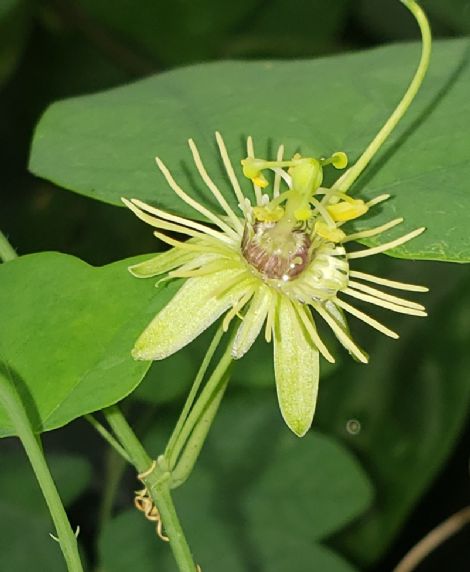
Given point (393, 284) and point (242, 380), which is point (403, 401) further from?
point (393, 284)

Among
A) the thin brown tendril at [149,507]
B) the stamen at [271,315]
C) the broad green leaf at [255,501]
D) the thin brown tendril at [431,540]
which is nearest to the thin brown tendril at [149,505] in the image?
the thin brown tendril at [149,507]

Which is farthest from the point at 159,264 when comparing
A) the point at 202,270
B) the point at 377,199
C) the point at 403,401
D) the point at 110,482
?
the point at 403,401

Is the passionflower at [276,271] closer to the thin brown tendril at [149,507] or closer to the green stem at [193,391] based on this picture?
the green stem at [193,391]

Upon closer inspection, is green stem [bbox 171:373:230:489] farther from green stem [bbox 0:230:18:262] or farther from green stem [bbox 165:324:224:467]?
green stem [bbox 0:230:18:262]

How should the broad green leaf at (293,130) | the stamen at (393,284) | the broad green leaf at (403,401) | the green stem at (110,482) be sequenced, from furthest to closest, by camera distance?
the broad green leaf at (403,401), the green stem at (110,482), the broad green leaf at (293,130), the stamen at (393,284)

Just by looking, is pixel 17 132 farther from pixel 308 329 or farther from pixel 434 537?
pixel 308 329

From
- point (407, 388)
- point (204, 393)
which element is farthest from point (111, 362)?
point (407, 388)
